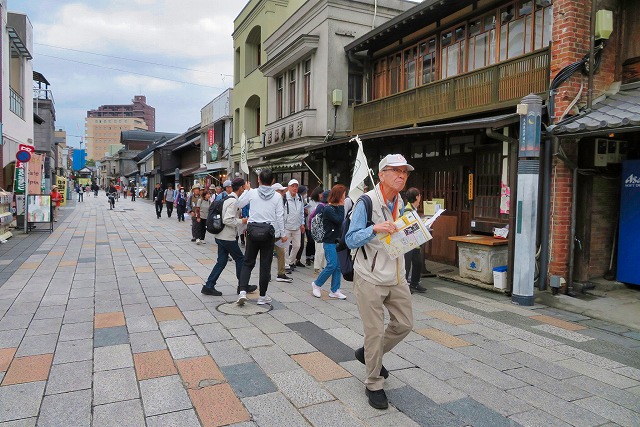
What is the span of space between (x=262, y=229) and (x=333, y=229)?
121 cm

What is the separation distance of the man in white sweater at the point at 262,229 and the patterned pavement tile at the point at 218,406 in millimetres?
2668

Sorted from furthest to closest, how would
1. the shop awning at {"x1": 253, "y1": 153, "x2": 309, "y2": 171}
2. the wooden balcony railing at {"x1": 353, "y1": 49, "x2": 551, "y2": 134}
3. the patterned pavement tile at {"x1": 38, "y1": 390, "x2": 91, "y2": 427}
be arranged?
1. the shop awning at {"x1": 253, "y1": 153, "x2": 309, "y2": 171}
2. the wooden balcony railing at {"x1": 353, "y1": 49, "x2": 551, "y2": 134}
3. the patterned pavement tile at {"x1": 38, "y1": 390, "x2": 91, "y2": 427}

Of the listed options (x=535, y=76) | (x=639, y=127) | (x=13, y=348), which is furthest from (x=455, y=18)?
(x=13, y=348)

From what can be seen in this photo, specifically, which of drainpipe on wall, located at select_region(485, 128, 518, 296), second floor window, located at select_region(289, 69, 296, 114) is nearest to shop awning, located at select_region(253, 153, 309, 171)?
second floor window, located at select_region(289, 69, 296, 114)

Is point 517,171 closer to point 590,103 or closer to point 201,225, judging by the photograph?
point 590,103

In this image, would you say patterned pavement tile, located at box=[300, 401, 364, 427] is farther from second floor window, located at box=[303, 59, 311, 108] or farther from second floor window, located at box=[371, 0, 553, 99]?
second floor window, located at box=[303, 59, 311, 108]

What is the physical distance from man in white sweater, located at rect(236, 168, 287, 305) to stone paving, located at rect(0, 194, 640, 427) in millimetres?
416

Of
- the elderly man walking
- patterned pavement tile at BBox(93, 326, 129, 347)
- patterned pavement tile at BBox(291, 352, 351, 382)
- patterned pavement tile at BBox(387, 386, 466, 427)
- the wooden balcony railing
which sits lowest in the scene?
patterned pavement tile at BBox(387, 386, 466, 427)

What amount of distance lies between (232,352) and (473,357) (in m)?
2.54

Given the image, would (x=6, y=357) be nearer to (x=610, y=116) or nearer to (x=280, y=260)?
(x=280, y=260)

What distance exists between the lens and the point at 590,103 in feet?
24.6

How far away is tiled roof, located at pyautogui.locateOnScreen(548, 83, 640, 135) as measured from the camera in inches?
248

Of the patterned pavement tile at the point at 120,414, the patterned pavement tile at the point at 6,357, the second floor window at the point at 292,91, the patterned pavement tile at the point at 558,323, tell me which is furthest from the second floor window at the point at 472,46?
the patterned pavement tile at the point at 6,357

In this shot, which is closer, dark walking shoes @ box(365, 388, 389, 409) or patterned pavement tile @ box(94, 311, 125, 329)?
dark walking shoes @ box(365, 388, 389, 409)
